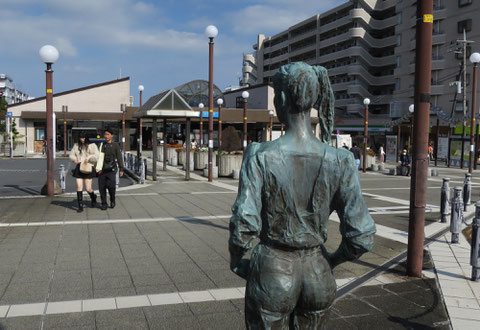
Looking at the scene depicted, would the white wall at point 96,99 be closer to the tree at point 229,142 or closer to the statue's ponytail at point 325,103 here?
the tree at point 229,142

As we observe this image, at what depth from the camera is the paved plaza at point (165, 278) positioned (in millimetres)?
4145

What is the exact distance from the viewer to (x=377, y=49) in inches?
2549

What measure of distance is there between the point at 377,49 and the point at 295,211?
223ft

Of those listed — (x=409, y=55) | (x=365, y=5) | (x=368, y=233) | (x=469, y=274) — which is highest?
(x=365, y=5)

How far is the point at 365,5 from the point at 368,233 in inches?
2647

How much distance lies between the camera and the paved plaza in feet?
13.6

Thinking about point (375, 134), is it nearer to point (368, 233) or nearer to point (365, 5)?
point (365, 5)

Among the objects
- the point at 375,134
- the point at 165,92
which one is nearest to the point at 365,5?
the point at 375,134

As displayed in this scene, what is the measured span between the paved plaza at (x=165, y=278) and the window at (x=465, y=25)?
4241cm

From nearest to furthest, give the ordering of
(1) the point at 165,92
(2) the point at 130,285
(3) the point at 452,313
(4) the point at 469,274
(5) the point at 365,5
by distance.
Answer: (3) the point at 452,313
(2) the point at 130,285
(4) the point at 469,274
(1) the point at 165,92
(5) the point at 365,5

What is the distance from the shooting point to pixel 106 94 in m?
41.9

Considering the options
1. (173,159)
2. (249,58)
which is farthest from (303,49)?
(173,159)

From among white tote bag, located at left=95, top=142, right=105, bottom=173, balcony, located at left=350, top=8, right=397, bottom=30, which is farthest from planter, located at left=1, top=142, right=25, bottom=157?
balcony, located at left=350, top=8, right=397, bottom=30

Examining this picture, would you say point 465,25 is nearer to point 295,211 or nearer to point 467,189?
point 467,189
